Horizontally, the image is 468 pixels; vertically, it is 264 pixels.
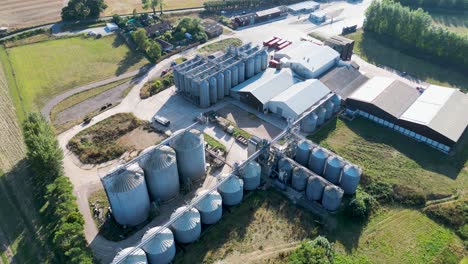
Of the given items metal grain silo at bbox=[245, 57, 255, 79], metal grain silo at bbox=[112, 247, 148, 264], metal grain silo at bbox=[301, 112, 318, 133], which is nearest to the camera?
metal grain silo at bbox=[112, 247, 148, 264]

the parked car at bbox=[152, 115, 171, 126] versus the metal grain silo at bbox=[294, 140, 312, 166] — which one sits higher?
the metal grain silo at bbox=[294, 140, 312, 166]

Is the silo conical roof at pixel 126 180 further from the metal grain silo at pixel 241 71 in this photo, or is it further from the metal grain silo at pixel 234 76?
the metal grain silo at pixel 241 71

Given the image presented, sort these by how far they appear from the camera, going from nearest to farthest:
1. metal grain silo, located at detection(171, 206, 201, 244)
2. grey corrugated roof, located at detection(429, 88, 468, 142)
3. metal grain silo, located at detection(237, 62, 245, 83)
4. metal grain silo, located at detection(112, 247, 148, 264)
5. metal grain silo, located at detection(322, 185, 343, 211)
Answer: metal grain silo, located at detection(112, 247, 148, 264) → metal grain silo, located at detection(171, 206, 201, 244) → metal grain silo, located at detection(322, 185, 343, 211) → grey corrugated roof, located at detection(429, 88, 468, 142) → metal grain silo, located at detection(237, 62, 245, 83)

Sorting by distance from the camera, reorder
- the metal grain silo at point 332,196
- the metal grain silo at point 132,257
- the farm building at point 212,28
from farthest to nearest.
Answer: the farm building at point 212,28, the metal grain silo at point 332,196, the metal grain silo at point 132,257

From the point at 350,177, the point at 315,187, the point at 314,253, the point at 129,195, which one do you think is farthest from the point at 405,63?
the point at 129,195

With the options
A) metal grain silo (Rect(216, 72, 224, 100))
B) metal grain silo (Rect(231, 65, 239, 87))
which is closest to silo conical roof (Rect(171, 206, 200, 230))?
metal grain silo (Rect(216, 72, 224, 100))

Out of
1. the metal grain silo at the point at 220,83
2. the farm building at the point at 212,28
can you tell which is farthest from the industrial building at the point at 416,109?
the farm building at the point at 212,28

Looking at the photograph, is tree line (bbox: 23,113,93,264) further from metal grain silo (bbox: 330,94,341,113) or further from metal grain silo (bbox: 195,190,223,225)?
metal grain silo (bbox: 330,94,341,113)
